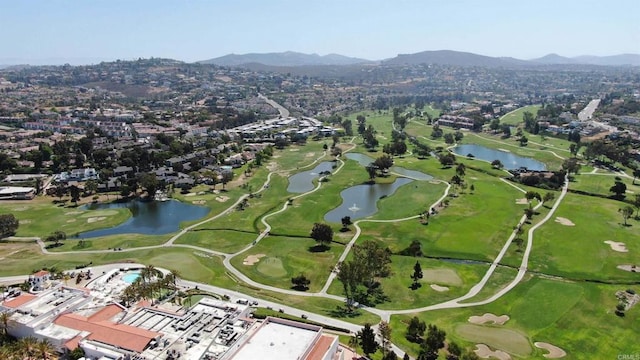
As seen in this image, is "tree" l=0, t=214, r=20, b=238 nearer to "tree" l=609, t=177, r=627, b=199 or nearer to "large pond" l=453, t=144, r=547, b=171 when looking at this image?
"large pond" l=453, t=144, r=547, b=171

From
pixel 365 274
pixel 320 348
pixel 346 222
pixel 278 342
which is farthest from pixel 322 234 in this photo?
pixel 320 348

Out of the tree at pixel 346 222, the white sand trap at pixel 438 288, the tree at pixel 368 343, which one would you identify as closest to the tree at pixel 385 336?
the tree at pixel 368 343

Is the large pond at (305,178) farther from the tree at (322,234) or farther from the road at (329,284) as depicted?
the tree at (322,234)

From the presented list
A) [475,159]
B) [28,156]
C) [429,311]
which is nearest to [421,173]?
[475,159]

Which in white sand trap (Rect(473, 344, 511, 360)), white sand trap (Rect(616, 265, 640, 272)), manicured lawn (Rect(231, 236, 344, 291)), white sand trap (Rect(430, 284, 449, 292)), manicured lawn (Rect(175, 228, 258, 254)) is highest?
manicured lawn (Rect(175, 228, 258, 254))

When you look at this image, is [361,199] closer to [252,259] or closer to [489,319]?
[252,259]

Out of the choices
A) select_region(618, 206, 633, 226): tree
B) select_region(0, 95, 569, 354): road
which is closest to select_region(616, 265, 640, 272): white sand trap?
select_region(0, 95, 569, 354): road
